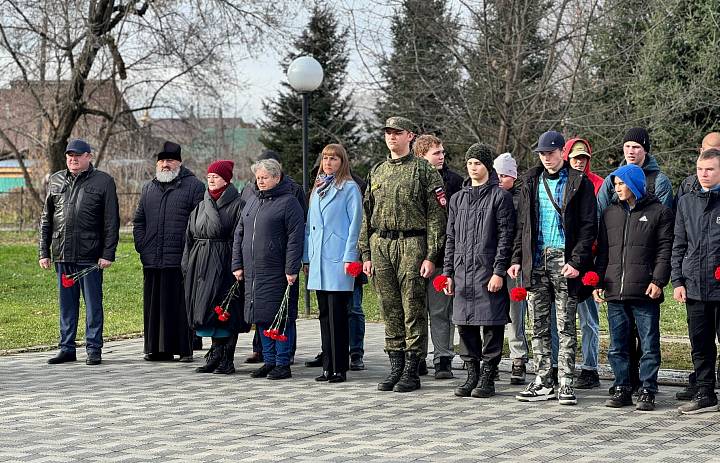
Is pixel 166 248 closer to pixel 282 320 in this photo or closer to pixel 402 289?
pixel 282 320

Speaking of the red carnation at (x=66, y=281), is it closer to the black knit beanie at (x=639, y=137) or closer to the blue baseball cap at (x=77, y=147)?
the blue baseball cap at (x=77, y=147)

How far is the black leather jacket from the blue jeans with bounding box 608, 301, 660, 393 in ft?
16.0

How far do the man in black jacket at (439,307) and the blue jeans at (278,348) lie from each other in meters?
1.24

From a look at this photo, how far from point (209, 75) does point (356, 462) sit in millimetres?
21938

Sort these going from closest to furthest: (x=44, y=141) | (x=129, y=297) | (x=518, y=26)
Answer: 1. (x=518, y=26)
2. (x=129, y=297)
3. (x=44, y=141)

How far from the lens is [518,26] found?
1537 centimetres

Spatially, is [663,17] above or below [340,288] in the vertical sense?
above

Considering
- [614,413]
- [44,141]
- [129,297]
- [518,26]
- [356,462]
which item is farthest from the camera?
[44,141]

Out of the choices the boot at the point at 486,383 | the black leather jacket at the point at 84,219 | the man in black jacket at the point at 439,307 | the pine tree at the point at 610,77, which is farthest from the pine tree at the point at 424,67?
the boot at the point at 486,383

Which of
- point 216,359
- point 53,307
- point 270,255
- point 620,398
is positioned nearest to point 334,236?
point 270,255

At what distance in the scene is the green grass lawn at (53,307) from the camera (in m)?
13.3

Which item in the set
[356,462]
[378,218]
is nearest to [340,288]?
[378,218]

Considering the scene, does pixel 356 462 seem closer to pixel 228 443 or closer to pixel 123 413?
pixel 228 443

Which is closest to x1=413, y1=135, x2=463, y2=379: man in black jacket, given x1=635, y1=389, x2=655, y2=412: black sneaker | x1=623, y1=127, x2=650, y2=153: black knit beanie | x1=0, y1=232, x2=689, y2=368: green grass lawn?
x1=623, y1=127, x2=650, y2=153: black knit beanie
